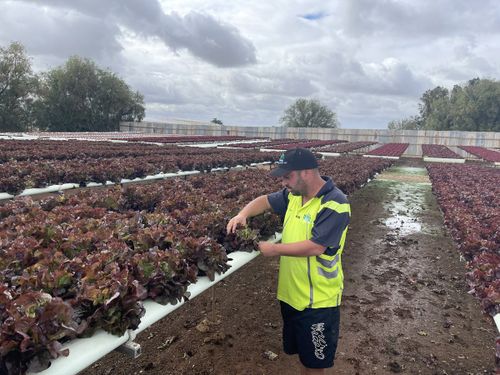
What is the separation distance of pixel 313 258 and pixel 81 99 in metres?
66.7

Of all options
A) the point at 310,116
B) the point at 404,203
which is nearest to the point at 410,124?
the point at 310,116

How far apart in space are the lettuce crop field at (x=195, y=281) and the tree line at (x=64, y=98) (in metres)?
54.0

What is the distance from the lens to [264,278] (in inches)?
302

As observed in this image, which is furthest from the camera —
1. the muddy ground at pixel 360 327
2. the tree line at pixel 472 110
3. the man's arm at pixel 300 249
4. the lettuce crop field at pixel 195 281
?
the tree line at pixel 472 110

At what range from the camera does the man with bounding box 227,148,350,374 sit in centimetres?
348

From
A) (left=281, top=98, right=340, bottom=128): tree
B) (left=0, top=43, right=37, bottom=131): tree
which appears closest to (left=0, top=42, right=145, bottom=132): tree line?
(left=0, top=43, right=37, bottom=131): tree

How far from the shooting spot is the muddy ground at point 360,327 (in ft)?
16.0

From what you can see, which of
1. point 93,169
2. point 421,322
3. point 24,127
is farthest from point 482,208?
point 24,127

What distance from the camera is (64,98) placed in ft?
203

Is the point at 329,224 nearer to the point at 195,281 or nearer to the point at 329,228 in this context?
the point at 329,228

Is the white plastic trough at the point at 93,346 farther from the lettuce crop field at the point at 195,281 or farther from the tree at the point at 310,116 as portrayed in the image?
the tree at the point at 310,116

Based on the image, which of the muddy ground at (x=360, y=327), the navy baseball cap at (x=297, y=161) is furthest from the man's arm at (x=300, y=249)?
the muddy ground at (x=360, y=327)

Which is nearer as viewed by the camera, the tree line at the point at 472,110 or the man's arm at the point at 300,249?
the man's arm at the point at 300,249

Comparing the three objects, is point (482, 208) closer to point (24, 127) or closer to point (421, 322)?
point (421, 322)
